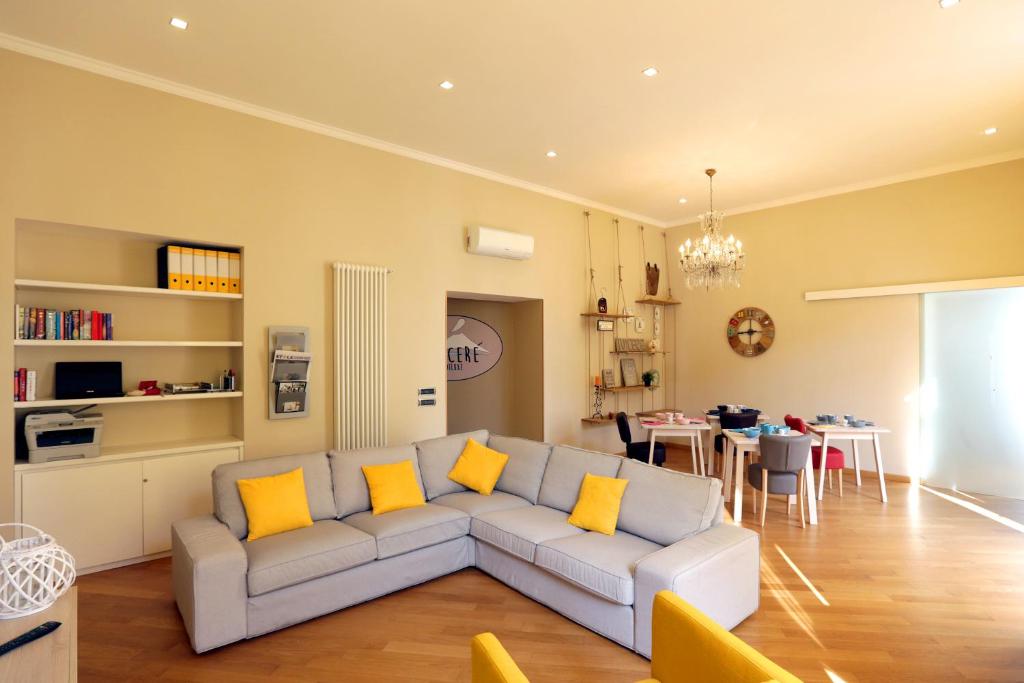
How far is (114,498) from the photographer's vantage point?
3.82 m

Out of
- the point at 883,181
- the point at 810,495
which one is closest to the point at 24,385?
the point at 810,495

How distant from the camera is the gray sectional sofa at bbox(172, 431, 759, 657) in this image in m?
2.81

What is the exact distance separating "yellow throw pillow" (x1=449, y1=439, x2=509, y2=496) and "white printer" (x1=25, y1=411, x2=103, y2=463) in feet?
Result: 8.37

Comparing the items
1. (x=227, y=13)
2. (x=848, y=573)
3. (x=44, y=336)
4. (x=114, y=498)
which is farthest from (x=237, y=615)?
(x=848, y=573)

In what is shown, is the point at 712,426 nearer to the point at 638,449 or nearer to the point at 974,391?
the point at 638,449


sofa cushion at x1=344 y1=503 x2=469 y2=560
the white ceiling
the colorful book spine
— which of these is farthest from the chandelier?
the colorful book spine

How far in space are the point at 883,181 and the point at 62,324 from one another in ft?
26.9

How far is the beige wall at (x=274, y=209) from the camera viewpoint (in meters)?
3.60

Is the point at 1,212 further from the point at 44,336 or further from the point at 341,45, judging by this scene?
the point at 341,45

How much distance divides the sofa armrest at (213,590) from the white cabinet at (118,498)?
124 cm

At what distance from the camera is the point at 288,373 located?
4.53 metres

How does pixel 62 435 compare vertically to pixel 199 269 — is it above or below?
below

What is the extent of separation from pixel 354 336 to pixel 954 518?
19.2 feet

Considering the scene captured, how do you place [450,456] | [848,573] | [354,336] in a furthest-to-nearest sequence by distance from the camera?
[354,336]
[450,456]
[848,573]
